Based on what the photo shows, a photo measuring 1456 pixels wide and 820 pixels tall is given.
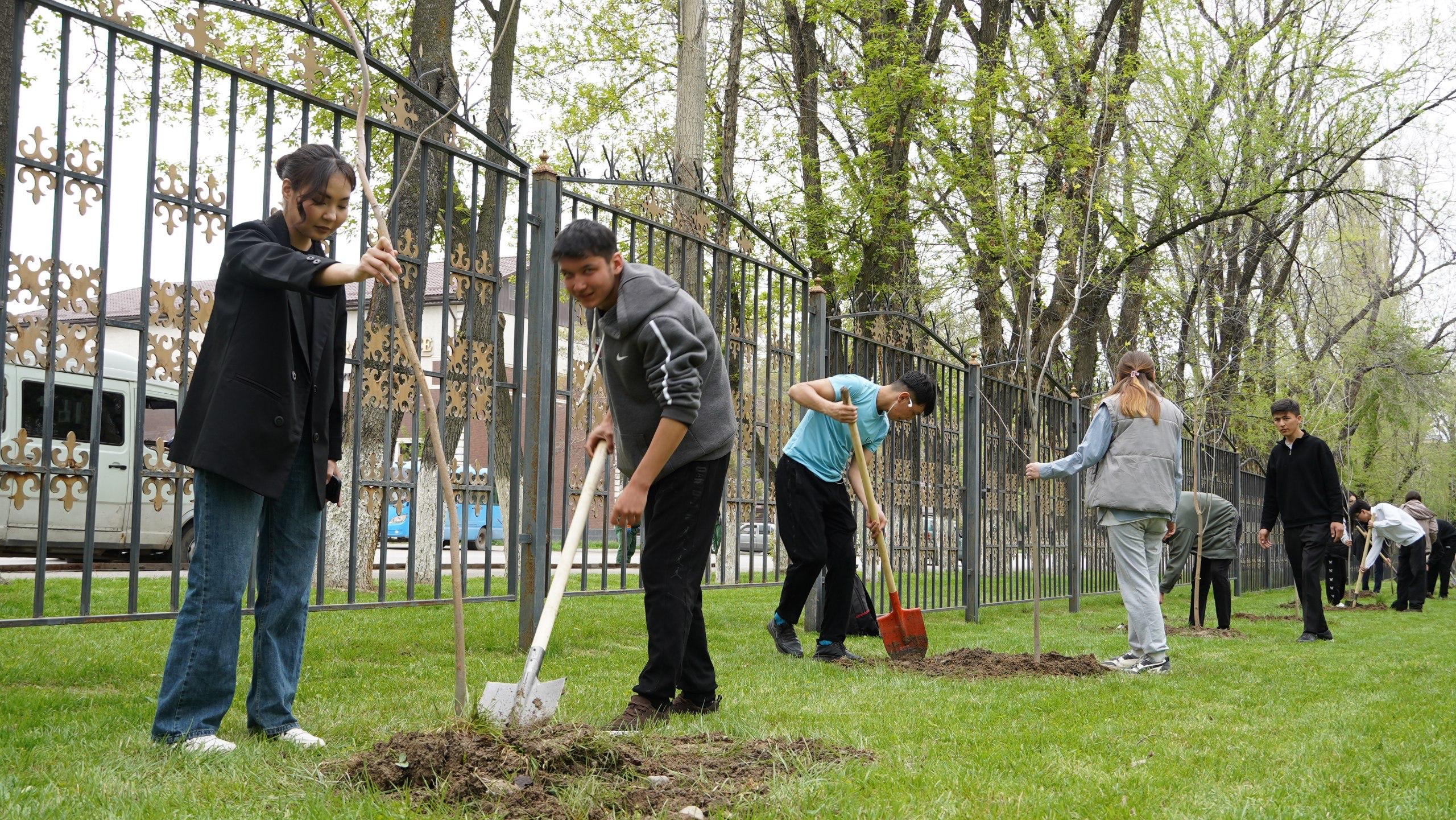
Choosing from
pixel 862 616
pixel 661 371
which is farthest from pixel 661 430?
pixel 862 616

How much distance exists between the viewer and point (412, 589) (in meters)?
5.75

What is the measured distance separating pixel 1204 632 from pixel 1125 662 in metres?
3.76

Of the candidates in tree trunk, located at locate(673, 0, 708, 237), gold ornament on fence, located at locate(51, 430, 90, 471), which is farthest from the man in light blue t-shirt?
tree trunk, located at locate(673, 0, 708, 237)

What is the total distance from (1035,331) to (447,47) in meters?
9.88

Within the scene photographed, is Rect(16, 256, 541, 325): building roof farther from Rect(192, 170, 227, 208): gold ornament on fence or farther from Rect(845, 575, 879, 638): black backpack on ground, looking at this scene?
Rect(845, 575, 879, 638): black backpack on ground

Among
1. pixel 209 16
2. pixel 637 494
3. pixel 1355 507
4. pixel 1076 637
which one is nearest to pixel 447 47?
pixel 209 16

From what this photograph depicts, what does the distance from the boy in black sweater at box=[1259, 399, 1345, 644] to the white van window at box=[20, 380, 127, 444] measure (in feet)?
27.9

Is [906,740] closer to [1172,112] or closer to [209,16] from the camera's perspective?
[209,16]

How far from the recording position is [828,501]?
6.64 m

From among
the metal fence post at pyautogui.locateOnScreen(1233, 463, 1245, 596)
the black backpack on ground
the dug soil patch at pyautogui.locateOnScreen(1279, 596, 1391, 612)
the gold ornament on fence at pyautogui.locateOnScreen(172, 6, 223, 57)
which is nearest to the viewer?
the gold ornament on fence at pyautogui.locateOnScreen(172, 6, 223, 57)

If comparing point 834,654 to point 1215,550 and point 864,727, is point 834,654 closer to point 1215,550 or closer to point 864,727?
point 864,727

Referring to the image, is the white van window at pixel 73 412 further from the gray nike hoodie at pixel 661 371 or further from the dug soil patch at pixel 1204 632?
the dug soil patch at pixel 1204 632

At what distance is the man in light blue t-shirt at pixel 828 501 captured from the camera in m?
6.45

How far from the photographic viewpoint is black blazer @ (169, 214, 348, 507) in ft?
10.8
